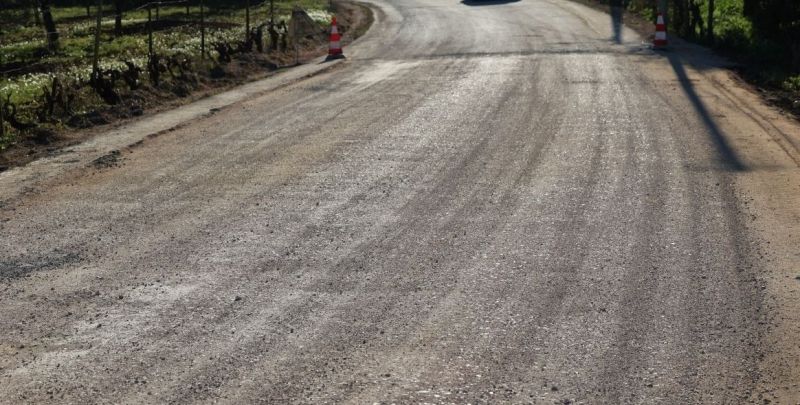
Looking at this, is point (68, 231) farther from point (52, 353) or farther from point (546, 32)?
point (546, 32)

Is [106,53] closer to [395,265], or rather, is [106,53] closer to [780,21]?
[780,21]

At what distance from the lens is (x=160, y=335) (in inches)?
271

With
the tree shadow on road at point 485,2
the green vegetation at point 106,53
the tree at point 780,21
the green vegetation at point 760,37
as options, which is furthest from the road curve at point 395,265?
the tree shadow on road at point 485,2

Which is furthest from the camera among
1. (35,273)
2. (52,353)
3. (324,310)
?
(35,273)

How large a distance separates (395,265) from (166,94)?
10.6 m

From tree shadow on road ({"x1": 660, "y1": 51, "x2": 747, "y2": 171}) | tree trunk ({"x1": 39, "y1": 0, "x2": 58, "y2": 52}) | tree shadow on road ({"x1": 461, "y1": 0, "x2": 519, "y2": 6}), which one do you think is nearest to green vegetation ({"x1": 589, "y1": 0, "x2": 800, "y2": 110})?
tree shadow on road ({"x1": 660, "y1": 51, "x2": 747, "y2": 171})

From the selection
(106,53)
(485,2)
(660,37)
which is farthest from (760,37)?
(485,2)

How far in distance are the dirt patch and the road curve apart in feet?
4.82

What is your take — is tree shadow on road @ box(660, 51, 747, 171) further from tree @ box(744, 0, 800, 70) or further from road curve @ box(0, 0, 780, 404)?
tree @ box(744, 0, 800, 70)

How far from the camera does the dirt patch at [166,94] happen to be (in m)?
13.7

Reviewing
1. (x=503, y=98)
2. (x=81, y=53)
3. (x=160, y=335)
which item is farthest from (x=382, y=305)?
(x=81, y=53)

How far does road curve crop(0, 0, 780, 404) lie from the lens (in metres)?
6.20

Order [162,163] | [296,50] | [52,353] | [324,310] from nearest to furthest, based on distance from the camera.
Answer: [52,353] < [324,310] < [162,163] < [296,50]

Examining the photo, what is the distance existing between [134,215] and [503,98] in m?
8.07
